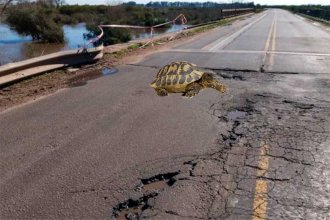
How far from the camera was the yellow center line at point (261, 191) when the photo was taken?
372 cm

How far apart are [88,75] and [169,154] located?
20.9 ft

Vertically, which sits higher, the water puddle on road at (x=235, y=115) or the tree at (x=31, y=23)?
the tree at (x=31, y=23)

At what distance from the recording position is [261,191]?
4.13 m

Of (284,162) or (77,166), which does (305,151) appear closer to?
(284,162)

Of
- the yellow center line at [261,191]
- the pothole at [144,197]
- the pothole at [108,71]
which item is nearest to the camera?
the yellow center line at [261,191]

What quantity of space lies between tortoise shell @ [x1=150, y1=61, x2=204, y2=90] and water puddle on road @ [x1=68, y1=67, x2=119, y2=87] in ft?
8.69

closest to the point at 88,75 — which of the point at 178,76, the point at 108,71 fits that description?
the point at 108,71

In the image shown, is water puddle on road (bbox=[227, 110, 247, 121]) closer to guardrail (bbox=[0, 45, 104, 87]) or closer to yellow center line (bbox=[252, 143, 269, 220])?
yellow center line (bbox=[252, 143, 269, 220])

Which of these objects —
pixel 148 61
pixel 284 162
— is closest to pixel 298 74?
pixel 148 61

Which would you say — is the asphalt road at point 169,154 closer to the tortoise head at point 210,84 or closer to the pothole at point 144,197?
the pothole at point 144,197

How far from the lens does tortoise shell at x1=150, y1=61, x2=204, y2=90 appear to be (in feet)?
26.2

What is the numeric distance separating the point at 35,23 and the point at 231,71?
95.2 ft

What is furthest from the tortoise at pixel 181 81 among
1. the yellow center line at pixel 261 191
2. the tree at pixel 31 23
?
the tree at pixel 31 23

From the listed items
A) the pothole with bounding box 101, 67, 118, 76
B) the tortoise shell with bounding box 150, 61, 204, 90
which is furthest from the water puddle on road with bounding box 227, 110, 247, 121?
the pothole with bounding box 101, 67, 118, 76
